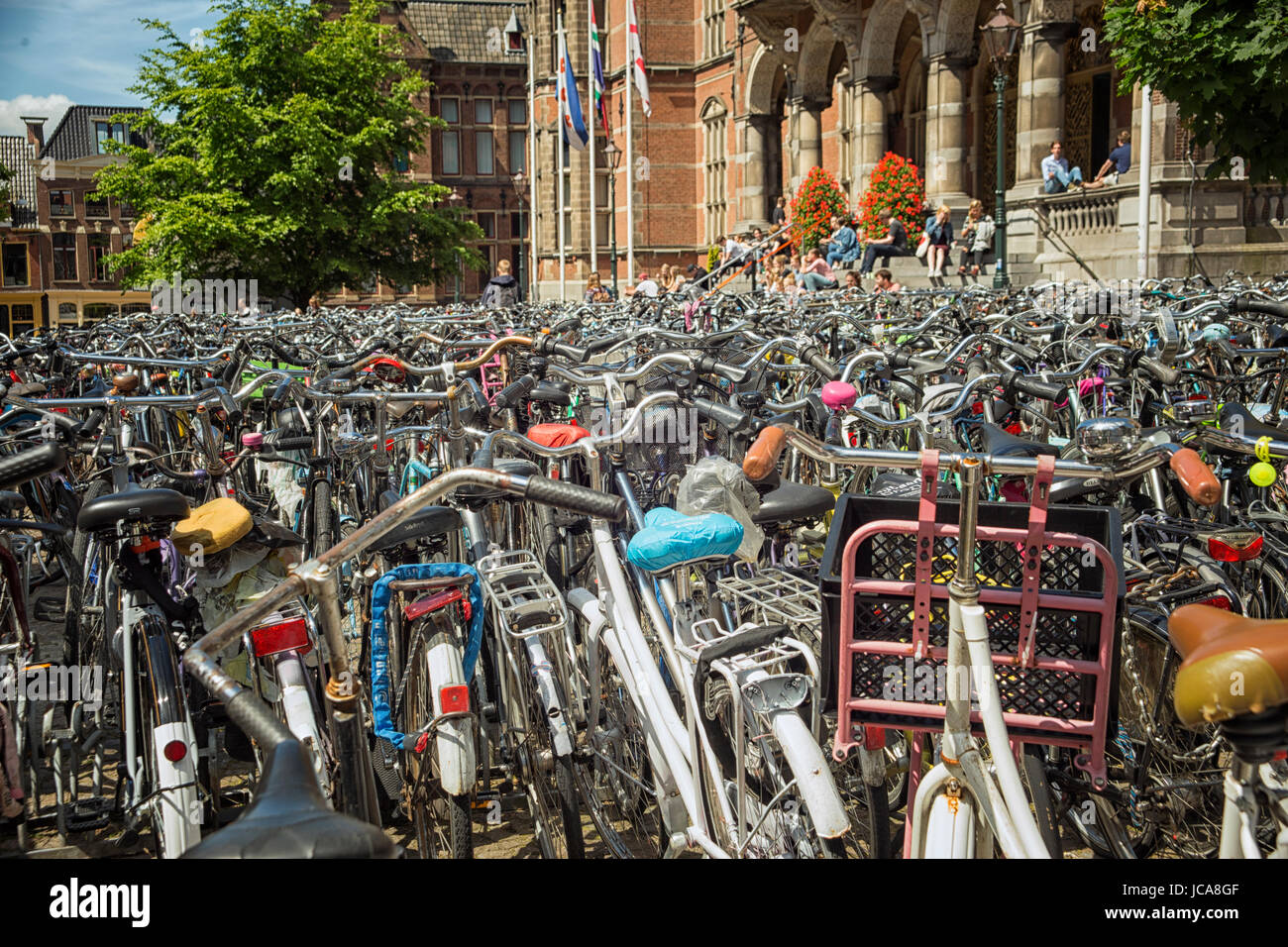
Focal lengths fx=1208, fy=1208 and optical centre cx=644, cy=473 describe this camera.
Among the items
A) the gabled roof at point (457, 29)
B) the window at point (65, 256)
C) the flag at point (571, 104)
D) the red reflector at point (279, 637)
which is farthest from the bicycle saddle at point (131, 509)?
the gabled roof at point (457, 29)

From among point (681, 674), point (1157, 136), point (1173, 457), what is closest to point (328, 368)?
point (681, 674)

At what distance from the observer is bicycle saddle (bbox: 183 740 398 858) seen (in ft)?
4.44

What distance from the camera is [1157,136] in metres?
15.8

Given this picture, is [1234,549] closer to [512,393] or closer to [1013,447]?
[1013,447]

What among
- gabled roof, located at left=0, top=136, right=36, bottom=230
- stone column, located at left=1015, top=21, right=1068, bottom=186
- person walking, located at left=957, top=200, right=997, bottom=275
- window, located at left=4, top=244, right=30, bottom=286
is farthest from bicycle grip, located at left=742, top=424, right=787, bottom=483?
window, located at left=4, top=244, right=30, bottom=286

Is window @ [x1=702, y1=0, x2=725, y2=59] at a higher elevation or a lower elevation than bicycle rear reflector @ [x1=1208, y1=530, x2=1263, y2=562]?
higher

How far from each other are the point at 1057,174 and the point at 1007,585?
16698mm

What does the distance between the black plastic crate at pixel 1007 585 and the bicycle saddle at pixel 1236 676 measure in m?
0.60

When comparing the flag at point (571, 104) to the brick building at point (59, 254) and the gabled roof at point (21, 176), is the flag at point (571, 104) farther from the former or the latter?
the brick building at point (59, 254)

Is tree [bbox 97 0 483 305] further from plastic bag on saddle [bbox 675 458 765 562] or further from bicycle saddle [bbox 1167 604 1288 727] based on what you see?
bicycle saddle [bbox 1167 604 1288 727]

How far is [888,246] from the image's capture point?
20.1 m

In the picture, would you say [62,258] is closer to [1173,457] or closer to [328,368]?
[328,368]

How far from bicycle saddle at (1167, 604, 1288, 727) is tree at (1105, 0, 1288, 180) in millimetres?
5890
